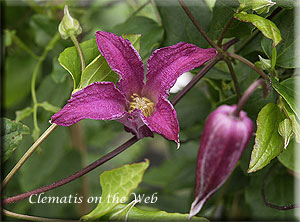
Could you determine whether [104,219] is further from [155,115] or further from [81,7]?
[81,7]

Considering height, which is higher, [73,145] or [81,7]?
[81,7]

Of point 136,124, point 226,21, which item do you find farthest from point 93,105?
point 226,21

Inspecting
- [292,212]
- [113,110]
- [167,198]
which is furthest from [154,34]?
[167,198]

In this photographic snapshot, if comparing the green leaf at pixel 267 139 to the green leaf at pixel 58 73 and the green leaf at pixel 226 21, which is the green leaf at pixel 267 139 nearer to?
the green leaf at pixel 226 21

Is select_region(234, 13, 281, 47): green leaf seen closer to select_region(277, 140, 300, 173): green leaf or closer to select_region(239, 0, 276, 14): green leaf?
select_region(239, 0, 276, 14): green leaf

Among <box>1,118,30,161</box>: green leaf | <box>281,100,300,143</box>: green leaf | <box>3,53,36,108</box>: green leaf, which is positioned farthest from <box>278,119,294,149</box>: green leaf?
<box>3,53,36,108</box>: green leaf

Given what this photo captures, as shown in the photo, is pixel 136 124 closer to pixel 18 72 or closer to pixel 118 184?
pixel 118 184
